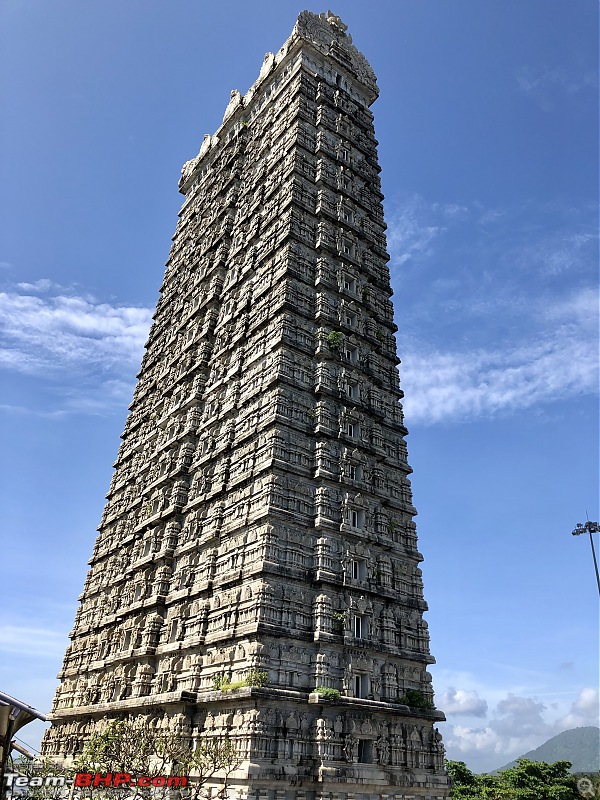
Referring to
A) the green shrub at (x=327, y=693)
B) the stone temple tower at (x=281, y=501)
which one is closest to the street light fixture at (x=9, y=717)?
the stone temple tower at (x=281, y=501)

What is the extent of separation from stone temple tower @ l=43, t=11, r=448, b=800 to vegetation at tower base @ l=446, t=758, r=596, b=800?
39.4 m

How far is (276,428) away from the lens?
116 ft

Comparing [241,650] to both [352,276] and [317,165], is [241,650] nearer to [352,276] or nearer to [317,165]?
[352,276]

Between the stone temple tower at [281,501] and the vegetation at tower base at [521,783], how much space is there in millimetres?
39436

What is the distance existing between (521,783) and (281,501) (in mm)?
56252

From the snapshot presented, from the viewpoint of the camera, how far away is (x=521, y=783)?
2657 inches

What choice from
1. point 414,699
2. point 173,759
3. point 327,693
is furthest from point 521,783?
point 173,759

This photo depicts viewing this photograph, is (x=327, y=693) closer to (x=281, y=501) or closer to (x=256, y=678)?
(x=256, y=678)

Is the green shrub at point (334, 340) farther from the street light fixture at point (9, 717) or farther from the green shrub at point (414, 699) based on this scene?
the street light fixture at point (9, 717)

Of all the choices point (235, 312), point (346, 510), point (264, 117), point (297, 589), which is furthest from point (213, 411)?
point (264, 117)

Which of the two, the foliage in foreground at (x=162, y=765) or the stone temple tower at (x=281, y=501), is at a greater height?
the stone temple tower at (x=281, y=501)

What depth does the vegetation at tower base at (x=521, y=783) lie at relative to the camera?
6294 centimetres

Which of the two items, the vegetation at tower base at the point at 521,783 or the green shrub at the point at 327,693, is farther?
the vegetation at tower base at the point at 521,783

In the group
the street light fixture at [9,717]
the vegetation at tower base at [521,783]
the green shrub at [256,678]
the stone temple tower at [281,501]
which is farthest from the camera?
the vegetation at tower base at [521,783]
